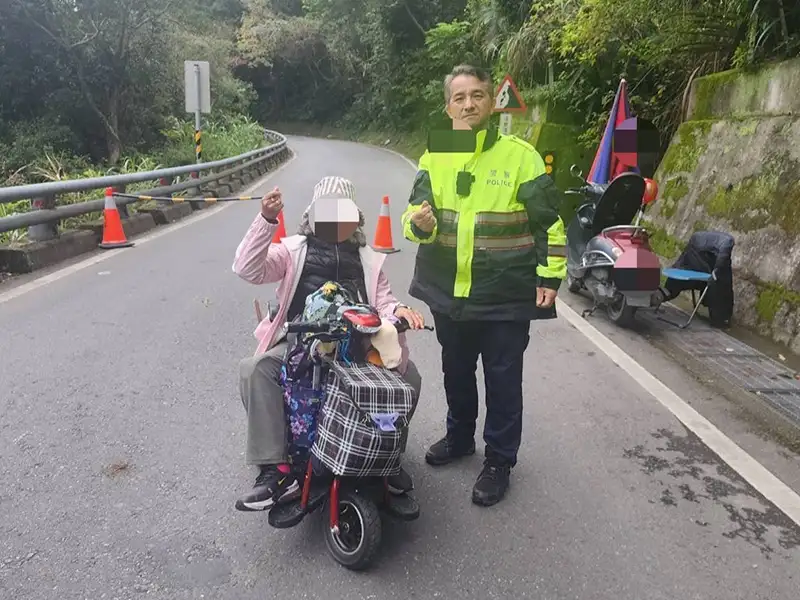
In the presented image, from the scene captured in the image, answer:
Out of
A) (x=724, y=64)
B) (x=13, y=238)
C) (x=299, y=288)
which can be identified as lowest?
(x=13, y=238)

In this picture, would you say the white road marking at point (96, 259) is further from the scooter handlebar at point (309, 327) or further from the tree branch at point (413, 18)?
the tree branch at point (413, 18)

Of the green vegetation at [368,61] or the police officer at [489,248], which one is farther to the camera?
the green vegetation at [368,61]

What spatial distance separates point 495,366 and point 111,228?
302 inches

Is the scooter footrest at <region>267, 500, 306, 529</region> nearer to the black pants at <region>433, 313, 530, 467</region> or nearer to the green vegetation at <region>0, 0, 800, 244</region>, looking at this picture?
the black pants at <region>433, 313, 530, 467</region>

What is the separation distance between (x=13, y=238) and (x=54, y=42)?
16280mm

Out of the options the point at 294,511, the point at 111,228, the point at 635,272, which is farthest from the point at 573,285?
the point at 111,228

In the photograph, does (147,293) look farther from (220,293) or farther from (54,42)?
(54,42)

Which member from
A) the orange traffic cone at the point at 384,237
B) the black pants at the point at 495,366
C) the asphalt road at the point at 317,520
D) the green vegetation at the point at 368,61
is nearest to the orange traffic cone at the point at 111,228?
the green vegetation at the point at 368,61

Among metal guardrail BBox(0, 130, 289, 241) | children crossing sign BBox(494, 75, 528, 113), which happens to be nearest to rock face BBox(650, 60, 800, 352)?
children crossing sign BBox(494, 75, 528, 113)

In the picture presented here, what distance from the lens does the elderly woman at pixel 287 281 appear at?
9.51ft

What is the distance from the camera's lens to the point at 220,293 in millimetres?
7211

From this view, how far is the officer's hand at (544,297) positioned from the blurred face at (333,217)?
0.89m

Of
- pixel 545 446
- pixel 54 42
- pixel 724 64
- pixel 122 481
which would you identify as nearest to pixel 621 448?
pixel 545 446

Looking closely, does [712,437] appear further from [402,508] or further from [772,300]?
[772,300]
